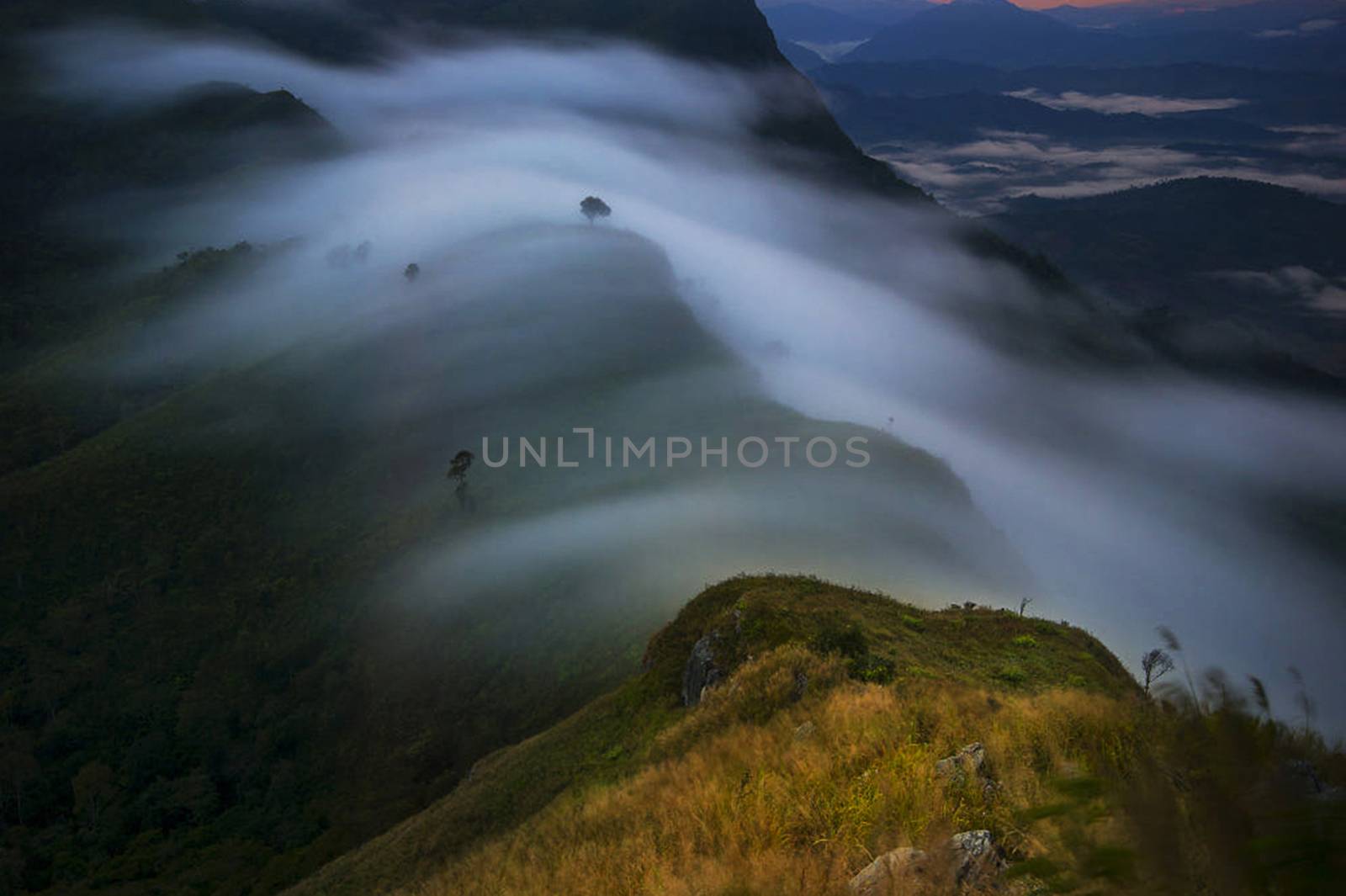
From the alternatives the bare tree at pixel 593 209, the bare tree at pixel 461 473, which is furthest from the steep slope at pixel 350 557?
the bare tree at pixel 593 209

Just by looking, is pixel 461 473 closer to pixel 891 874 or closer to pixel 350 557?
pixel 350 557

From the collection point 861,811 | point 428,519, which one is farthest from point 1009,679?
point 428,519

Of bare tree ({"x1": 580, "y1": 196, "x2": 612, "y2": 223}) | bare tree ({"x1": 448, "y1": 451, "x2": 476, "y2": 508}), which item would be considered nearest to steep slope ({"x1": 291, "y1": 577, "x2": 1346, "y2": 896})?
bare tree ({"x1": 448, "y1": 451, "x2": 476, "y2": 508})

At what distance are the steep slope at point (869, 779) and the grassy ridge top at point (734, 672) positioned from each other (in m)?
0.11

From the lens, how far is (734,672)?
18953 millimetres

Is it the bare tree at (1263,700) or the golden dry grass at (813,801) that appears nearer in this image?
the bare tree at (1263,700)

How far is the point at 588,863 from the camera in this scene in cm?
904

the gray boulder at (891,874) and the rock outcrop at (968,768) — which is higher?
the gray boulder at (891,874)

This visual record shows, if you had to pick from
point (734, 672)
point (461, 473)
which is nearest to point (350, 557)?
point (461, 473)

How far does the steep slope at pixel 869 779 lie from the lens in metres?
3.38

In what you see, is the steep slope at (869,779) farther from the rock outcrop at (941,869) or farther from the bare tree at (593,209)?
the bare tree at (593,209)

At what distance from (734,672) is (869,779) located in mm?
10658

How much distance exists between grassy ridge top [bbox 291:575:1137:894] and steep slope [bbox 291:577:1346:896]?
0.11 m

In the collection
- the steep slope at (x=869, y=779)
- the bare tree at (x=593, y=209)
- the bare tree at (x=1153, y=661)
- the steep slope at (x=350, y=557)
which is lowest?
the steep slope at (x=350, y=557)
